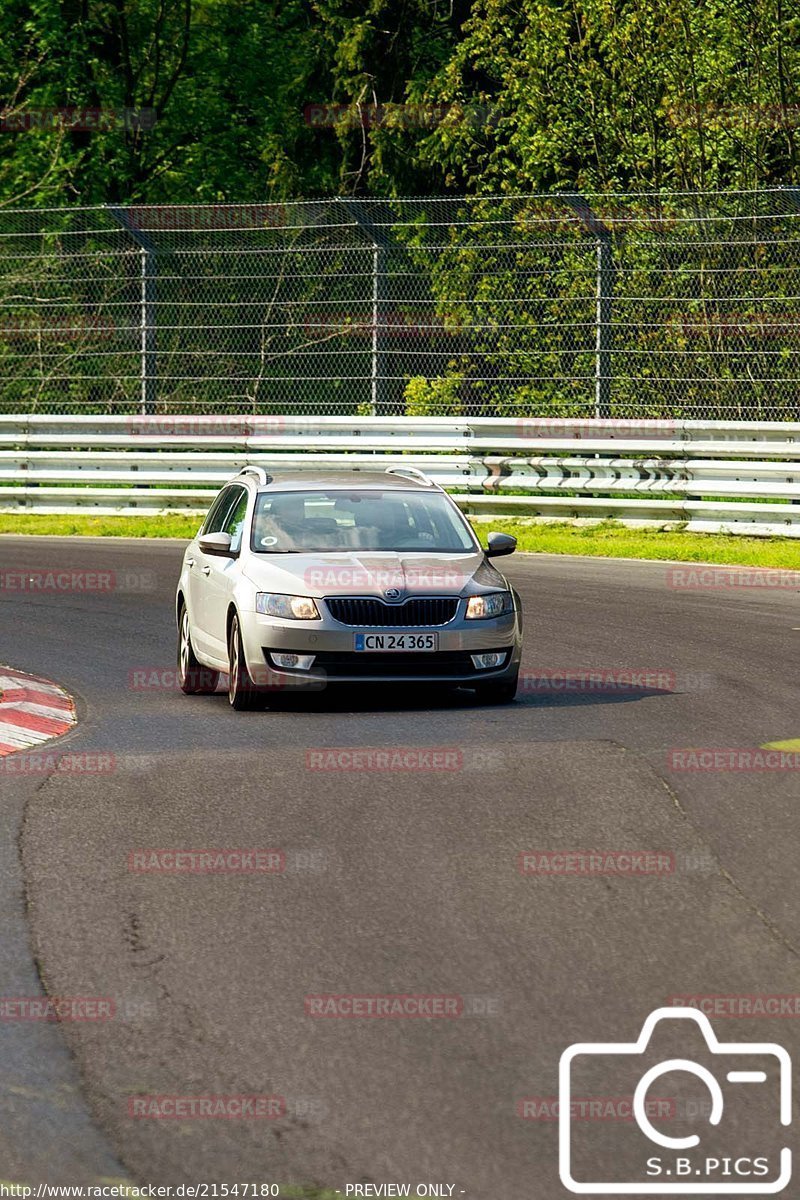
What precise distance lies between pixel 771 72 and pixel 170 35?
20.6 m

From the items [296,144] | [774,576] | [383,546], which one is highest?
[296,144]

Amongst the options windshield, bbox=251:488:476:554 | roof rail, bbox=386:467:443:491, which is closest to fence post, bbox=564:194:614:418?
roof rail, bbox=386:467:443:491

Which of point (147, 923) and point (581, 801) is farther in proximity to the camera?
point (581, 801)

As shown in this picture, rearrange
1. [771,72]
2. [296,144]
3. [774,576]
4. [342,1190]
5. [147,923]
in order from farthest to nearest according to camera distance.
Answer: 1. [296,144]
2. [771,72]
3. [774,576]
4. [147,923]
5. [342,1190]

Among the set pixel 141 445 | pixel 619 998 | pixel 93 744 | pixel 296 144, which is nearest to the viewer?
pixel 619 998

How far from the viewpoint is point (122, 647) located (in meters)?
15.2

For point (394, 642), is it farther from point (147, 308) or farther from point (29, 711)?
A: point (147, 308)

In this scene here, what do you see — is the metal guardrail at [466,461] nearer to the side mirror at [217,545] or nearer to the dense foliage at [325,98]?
the dense foliage at [325,98]

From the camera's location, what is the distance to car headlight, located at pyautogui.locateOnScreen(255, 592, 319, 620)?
38.7 ft

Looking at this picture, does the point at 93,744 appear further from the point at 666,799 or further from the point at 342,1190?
the point at 342,1190

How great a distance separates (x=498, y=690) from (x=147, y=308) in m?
15.1

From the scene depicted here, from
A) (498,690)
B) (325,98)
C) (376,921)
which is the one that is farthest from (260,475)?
(325,98)

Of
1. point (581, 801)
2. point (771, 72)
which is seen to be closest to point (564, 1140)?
point (581, 801)

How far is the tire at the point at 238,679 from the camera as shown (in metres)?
12.0
